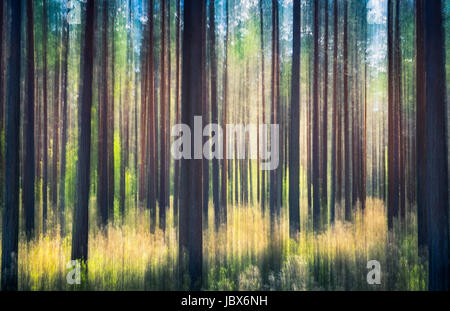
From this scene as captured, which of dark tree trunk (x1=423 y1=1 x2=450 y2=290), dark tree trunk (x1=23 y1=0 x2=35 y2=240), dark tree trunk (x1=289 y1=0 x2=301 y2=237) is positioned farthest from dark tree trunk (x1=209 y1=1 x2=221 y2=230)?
dark tree trunk (x1=423 y1=1 x2=450 y2=290)

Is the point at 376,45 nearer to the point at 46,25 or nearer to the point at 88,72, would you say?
the point at 88,72

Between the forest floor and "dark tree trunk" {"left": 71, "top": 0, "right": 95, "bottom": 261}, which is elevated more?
"dark tree trunk" {"left": 71, "top": 0, "right": 95, "bottom": 261}

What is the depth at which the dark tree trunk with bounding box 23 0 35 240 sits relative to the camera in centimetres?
558

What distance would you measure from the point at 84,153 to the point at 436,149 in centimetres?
556

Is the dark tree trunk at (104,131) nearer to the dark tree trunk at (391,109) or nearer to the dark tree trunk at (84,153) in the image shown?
the dark tree trunk at (84,153)

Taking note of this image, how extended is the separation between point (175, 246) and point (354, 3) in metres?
8.51

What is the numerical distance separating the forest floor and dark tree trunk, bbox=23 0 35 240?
1.35 m

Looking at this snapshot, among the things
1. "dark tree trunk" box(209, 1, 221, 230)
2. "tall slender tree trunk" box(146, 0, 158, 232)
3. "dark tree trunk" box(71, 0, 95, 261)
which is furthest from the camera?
"tall slender tree trunk" box(146, 0, 158, 232)

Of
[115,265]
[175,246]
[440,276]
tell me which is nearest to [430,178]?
[440,276]

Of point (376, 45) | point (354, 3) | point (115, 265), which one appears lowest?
point (115, 265)

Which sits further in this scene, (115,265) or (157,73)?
(157,73)

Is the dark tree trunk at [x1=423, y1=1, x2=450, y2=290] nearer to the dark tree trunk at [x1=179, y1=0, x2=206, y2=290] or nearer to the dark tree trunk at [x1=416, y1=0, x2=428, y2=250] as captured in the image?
the dark tree trunk at [x1=416, y1=0, x2=428, y2=250]
